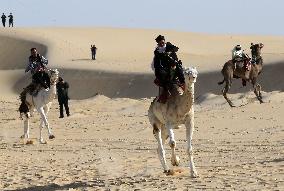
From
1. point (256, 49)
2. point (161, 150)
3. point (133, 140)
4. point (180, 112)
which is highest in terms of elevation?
point (256, 49)

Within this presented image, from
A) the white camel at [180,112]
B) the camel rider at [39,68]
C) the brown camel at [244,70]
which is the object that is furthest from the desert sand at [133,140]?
the camel rider at [39,68]

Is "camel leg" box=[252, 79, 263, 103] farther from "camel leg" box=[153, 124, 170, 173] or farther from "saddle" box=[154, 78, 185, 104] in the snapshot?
"saddle" box=[154, 78, 185, 104]

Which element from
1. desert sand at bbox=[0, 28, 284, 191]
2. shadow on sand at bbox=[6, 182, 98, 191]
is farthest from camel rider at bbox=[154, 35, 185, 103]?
shadow on sand at bbox=[6, 182, 98, 191]

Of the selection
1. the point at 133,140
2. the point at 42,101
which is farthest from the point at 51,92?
the point at 133,140

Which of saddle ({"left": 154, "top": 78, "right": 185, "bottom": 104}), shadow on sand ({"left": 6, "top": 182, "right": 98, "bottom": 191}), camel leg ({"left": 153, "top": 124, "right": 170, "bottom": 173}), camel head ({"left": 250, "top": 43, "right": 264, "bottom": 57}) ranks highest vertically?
camel head ({"left": 250, "top": 43, "right": 264, "bottom": 57})

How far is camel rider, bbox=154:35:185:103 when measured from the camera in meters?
11.0

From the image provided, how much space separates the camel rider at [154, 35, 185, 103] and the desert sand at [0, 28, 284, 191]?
1350 mm

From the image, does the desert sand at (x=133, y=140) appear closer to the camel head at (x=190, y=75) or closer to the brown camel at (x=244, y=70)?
the brown camel at (x=244, y=70)

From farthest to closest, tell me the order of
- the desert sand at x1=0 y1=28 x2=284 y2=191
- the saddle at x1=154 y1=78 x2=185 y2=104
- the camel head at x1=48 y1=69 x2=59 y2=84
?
the camel head at x1=48 y1=69 x2=59 y2=84
the desert sand at x1=0 y1=28 x2=284 y2=191
the saddle at x1=154 y1=78 x2=185 y2=104

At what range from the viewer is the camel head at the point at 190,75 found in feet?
34.2

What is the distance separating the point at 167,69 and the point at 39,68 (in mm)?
8205

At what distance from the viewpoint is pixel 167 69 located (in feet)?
36.8

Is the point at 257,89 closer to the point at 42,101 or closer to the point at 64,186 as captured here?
the point at 42,101

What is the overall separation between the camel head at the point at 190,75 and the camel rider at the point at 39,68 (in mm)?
8895
